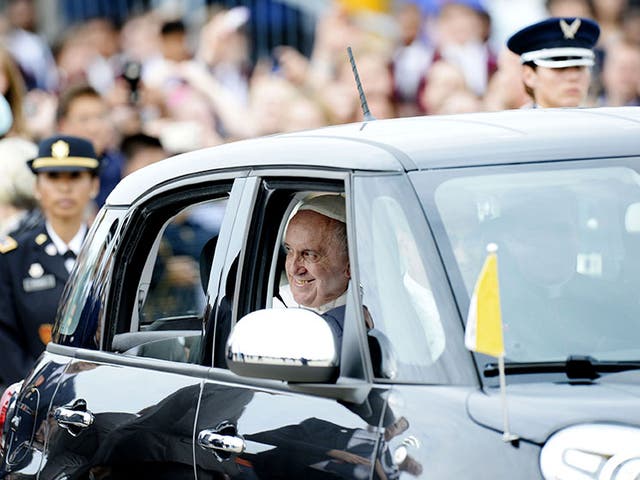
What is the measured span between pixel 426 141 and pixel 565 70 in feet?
10.00

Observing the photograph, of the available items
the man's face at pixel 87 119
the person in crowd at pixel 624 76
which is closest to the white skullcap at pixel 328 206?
the person in crowd at pixel 624 76

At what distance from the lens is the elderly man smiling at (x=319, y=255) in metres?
4.56

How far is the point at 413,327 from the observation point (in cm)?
365

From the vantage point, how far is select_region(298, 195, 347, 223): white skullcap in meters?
4.52

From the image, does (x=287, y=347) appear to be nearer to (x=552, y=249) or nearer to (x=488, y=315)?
(x=488, y=315)

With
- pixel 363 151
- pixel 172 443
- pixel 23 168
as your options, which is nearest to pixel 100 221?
pixel 172 443

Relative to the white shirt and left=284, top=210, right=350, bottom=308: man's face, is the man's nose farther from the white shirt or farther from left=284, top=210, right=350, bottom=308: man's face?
the white shirt

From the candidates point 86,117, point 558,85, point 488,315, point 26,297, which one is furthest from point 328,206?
point 86,117

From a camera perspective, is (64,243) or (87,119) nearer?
(64,243)

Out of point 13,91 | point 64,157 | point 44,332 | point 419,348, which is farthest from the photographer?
point 13,91

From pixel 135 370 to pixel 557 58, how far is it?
3000mm

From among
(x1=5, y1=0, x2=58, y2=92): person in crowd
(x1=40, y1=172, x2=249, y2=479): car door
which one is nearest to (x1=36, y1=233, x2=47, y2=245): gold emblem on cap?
(x1=40, y1=172, x2=249, y2=479): car door

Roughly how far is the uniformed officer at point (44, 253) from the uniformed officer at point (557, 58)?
2487 millimetres

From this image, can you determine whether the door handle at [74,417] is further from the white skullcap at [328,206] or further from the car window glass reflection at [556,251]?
the car window glass reflection at [556,251]
